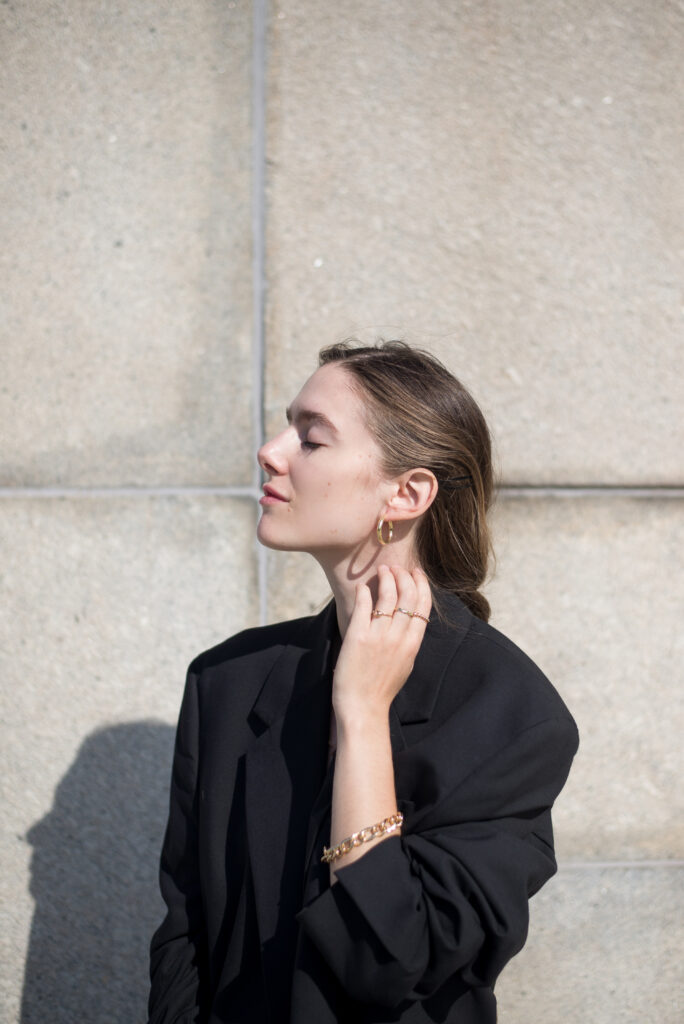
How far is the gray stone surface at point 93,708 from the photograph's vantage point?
249 cm

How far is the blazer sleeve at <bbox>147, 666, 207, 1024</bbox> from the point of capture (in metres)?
1.71

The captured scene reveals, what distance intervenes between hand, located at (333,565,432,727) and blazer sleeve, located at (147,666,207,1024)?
55 centimetres

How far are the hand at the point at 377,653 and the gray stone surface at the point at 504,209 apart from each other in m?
1.13

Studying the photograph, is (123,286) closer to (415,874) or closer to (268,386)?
(268,386)

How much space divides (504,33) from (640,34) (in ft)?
1.45

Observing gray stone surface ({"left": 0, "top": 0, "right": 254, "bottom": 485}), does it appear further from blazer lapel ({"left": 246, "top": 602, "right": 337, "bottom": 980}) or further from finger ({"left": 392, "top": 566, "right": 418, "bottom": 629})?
finger ({"left": 392, "top": 566, "right": 418, "bottom": 629})

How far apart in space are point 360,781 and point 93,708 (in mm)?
1414

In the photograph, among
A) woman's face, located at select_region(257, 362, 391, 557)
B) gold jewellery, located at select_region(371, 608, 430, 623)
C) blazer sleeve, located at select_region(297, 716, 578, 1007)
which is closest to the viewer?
blazer sleeve, located at select_region(297, 716, 578, 1007)

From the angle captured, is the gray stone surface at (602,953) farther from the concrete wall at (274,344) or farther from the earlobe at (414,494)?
the earlobe at (414,494)

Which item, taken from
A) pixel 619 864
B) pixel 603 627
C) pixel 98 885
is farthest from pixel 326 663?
pixel 619 864

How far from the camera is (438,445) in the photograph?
1674 mm

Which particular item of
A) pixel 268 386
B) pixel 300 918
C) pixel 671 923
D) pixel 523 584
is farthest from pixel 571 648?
pixel 300 918

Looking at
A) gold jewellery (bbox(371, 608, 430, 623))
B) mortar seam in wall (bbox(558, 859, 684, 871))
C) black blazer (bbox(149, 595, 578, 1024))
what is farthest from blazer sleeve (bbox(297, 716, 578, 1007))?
mortar seam in wall (bbox(558, 859, 684, 871))

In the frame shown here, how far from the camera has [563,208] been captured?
2578 millimetres
